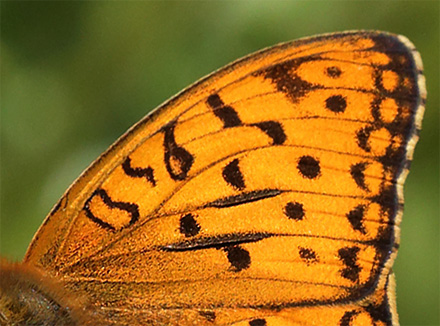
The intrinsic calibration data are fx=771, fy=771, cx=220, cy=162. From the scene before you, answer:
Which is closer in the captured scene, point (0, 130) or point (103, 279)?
point (103, 279)

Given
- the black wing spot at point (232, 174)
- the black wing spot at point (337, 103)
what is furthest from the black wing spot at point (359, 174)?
the black wing spot at point (232, 174)

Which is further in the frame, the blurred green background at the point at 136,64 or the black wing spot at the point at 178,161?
the blurred green background at the point at 136,64

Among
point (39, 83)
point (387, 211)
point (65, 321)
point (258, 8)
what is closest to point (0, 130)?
point (39, 83)

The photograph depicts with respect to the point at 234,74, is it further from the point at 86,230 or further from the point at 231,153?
→ the point at 86,230

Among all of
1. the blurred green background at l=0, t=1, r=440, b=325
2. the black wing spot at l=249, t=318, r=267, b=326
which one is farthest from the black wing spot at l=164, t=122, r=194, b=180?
the blurred green background at l=0, t=1, r=440, b=325

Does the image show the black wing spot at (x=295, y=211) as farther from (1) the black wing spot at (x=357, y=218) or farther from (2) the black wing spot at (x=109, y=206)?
(2) the black wing spot at (x=109, y=206)

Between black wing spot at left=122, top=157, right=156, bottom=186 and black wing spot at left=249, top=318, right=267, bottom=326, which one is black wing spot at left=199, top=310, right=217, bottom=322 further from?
black wing spot at left=122, top=157, right=156, bottom=186
